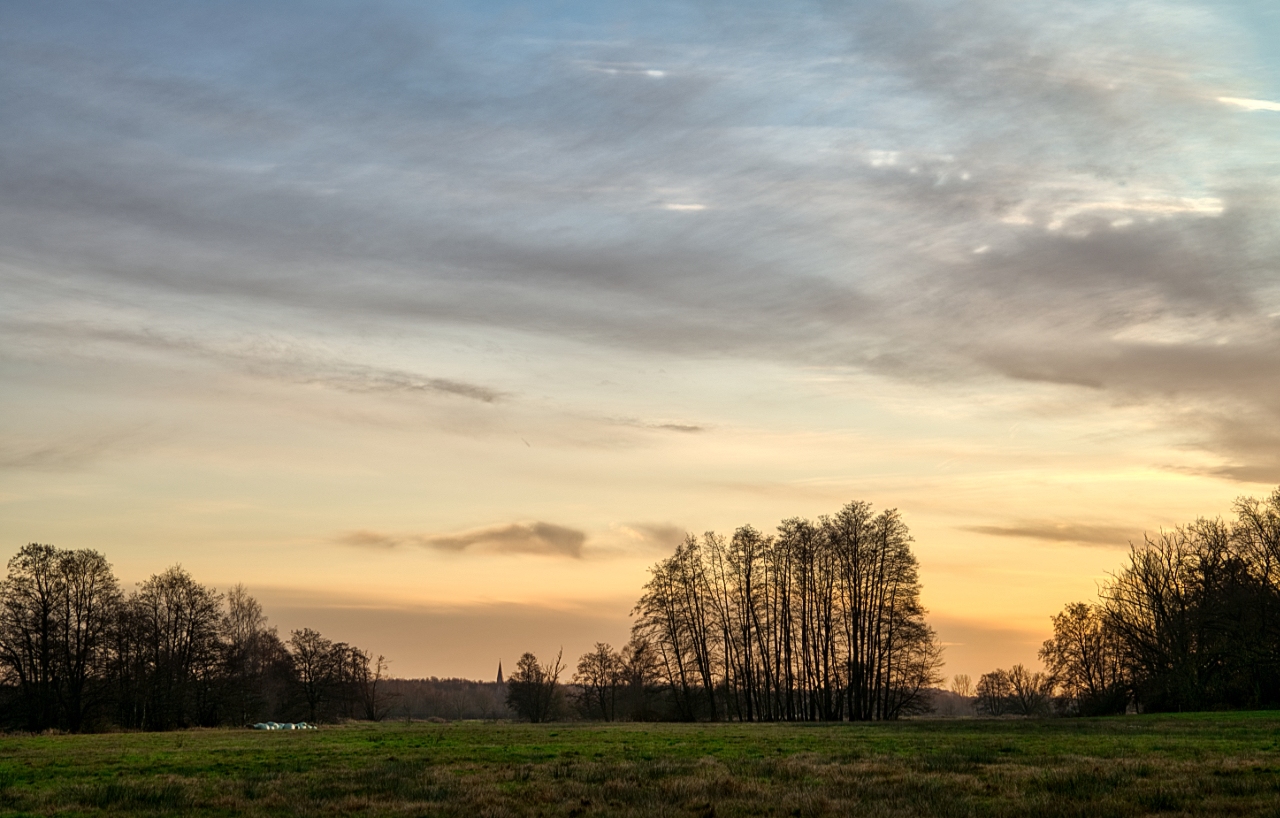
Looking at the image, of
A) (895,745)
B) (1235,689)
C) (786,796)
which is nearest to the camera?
(786,796)

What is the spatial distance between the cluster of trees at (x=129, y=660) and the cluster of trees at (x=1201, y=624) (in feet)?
254

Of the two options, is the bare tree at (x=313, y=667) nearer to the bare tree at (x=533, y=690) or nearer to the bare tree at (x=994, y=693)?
the bare tree at (x=533, y=690)

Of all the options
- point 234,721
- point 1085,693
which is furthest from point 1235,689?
point 234,721

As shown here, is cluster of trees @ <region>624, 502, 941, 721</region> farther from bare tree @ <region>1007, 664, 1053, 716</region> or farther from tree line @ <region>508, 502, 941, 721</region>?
bare tree @ <region>1007, 664, 1053, 716</region>

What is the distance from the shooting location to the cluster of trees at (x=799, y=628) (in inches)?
3068

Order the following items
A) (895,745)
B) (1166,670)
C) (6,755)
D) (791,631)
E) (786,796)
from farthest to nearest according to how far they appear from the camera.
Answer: (791,631) < (1166,670) < (6,755) < (895,745) < (786,796)

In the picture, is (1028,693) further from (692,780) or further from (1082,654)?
(692,780)

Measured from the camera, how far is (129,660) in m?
82.2

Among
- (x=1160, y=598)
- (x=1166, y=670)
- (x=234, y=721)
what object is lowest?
(x=234, y=721)

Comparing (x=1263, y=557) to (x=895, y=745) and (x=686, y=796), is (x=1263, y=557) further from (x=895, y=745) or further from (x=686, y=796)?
(x=686, y=796)

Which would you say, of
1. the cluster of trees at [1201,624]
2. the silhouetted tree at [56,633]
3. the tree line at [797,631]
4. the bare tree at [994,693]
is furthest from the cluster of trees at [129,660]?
the bare tree at [994,693]

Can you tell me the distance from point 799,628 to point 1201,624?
102 feet

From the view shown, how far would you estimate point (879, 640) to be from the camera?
259 feet

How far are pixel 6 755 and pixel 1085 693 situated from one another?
271 ft
